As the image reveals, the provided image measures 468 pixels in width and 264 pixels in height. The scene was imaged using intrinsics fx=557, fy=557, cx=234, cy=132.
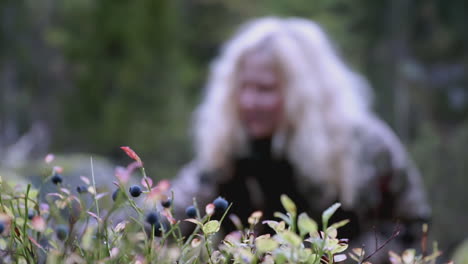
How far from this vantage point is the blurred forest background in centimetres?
524

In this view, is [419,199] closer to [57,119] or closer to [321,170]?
[321,170]

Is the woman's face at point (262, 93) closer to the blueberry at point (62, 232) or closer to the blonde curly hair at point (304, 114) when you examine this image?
the blonde curly hair at point (304, 114)

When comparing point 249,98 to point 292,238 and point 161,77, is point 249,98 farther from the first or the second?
point 161,77

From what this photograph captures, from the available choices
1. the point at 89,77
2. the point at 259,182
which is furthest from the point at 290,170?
the point at 89,77

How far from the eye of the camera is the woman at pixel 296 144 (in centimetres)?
159

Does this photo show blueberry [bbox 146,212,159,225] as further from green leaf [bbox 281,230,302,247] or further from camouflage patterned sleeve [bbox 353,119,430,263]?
camouflage patterned sleeve [bbox 353,119,430,263]

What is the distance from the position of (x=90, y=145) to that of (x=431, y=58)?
12.0ft

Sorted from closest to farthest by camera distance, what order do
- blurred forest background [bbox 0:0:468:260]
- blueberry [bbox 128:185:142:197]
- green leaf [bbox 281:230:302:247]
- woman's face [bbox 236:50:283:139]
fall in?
green leaf [bbox 281:230:302:247] → blueberry [bbox 128:185:142:197] → woman's face [bbox 236:50:283:139] → blurred forest background [bbox 0:0:468:260]

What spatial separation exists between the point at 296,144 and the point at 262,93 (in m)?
0.18

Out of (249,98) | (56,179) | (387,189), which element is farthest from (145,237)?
(387,189)

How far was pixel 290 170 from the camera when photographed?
1657mm

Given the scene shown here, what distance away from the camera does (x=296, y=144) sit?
1608 mm

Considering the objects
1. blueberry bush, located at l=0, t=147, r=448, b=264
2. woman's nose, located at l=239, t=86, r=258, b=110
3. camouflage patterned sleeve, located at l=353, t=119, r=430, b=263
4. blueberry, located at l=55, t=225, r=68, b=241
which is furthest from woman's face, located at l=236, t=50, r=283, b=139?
blueberry, located at l=55, t=225, r=68, b=241

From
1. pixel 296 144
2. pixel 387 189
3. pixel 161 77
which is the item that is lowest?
pixel 161 77
